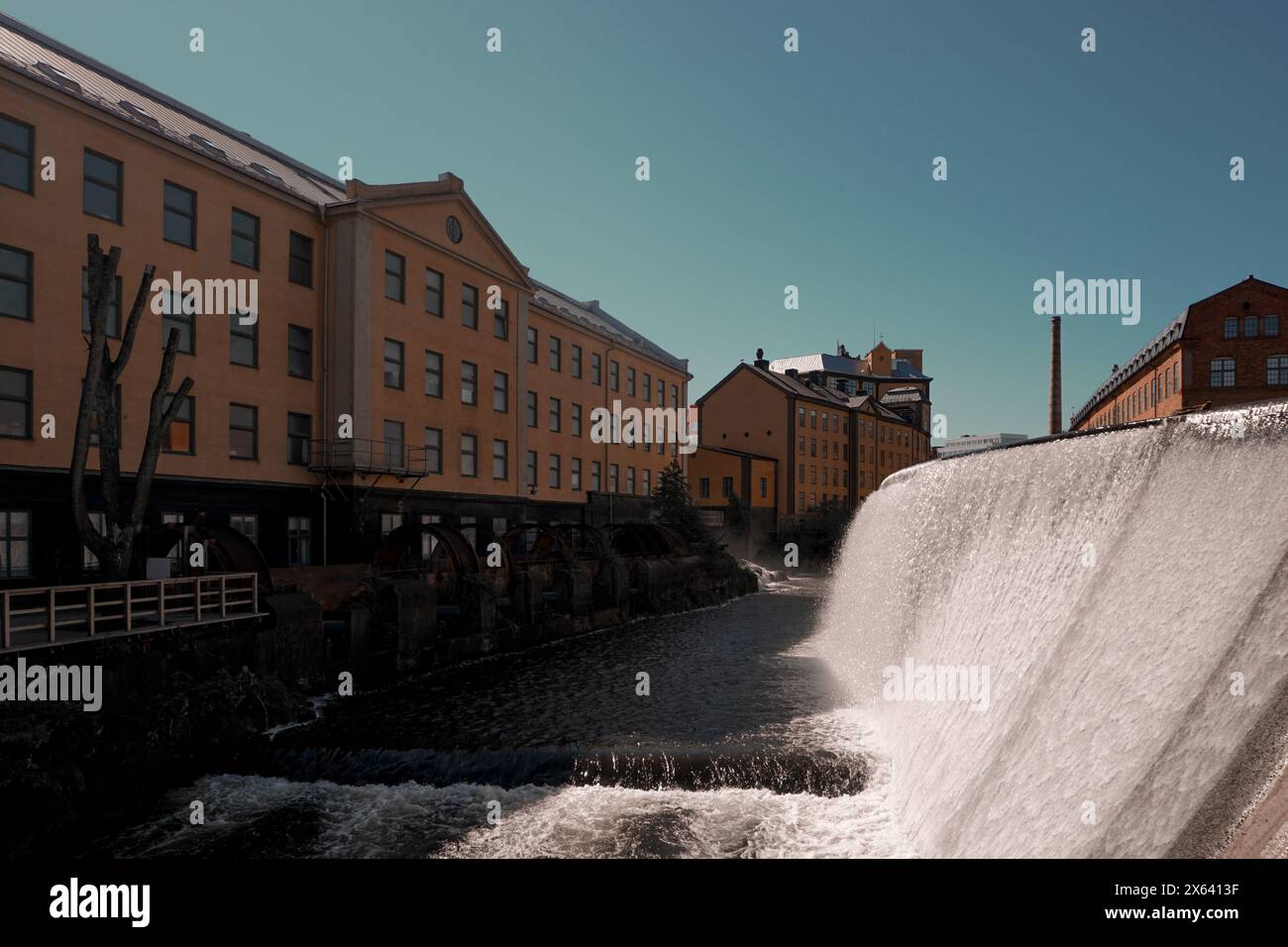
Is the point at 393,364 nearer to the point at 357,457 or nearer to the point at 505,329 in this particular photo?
the point at 357,457

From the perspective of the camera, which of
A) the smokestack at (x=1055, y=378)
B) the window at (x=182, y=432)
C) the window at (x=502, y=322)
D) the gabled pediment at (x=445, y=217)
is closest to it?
the window at (x=182, y=432)

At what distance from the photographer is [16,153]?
740 inches

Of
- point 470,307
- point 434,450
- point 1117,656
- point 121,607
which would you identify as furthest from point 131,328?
point 470,307

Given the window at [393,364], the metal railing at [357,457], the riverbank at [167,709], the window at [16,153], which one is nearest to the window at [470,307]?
the window at [393,364]

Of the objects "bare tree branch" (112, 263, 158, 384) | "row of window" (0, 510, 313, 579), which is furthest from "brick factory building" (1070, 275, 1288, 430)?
"row of window" (0, 510, 313, 579)

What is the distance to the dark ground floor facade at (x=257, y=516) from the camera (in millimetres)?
18781

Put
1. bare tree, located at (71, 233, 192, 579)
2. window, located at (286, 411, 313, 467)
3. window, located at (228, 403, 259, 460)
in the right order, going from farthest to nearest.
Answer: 1. window, located at (286, 411, 313, 467)
2. window, located at (228, 403, 259, 460)
3. bare tree, located at (71, 233, 192, 579)

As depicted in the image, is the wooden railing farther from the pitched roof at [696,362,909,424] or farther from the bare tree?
the pitched roof at [696,362,909,424]

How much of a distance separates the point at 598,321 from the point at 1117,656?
4643 cm

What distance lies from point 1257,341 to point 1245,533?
52.1 meters

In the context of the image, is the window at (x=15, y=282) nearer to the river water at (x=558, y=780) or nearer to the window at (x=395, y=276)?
the window at (x=395, y=276)

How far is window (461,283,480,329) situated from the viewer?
1312 inches

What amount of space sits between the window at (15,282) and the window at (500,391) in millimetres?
18177

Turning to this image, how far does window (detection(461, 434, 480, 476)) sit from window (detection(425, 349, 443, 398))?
8.00 ft
